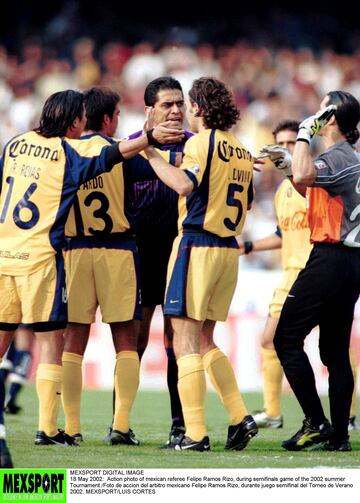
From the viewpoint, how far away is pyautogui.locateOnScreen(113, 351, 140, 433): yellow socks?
7.30 metres

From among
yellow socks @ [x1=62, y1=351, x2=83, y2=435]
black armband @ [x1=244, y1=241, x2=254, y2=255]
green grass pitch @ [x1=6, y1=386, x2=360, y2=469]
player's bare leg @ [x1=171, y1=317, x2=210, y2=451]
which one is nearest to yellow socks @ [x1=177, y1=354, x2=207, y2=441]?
player's bare leg @ [x1=171, y1=317, x2=210, y2=451]

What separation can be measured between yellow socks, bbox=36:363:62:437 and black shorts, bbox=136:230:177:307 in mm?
1266

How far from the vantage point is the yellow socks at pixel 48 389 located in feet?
22.2

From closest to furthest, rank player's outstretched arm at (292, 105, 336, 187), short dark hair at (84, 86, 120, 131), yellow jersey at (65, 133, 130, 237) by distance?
player's outstretched arm at (292, 105, 336, 187), yellow jersey at (65, 133, 130, 237), short dark hair at (84, 86, 120, 131)

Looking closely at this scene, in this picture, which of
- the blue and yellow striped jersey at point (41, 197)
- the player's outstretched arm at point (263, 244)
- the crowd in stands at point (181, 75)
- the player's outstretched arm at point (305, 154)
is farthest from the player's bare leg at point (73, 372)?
the crowd in stands at point (181, 75)

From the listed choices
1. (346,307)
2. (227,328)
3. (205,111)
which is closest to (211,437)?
(346,307)

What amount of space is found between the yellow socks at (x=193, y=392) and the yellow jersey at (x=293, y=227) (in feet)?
8.33

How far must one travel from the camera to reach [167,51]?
19.9 m

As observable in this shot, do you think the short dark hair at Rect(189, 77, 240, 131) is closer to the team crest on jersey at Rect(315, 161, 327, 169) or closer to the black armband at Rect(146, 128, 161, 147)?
the black armband at Rect(146, 128, 161, 147)

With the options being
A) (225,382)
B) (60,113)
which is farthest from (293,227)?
(60,113)

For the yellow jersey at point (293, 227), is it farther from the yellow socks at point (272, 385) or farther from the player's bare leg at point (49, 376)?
the player's bare leg at point (49, 376)

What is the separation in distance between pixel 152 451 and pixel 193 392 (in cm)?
53

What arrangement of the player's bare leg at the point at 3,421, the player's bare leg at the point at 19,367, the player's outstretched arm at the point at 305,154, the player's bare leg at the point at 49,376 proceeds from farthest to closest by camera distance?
the player's bare leg at the point at 19,367, the player's bare leg at the point at 49,376, the player's outstretched arm at the point at 305,154, the player's bare leg at the point at 3,421

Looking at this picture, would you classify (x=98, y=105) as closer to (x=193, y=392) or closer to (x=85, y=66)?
(x=193, y=392)
